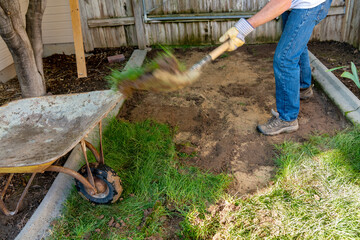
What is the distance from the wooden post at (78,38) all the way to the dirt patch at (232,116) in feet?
3.61

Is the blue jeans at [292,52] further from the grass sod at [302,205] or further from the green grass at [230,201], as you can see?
the grass sod at [302,205]

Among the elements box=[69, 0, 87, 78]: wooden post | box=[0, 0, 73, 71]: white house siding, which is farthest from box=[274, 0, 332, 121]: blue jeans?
box=[0, 0, 73, 71]: white house siding

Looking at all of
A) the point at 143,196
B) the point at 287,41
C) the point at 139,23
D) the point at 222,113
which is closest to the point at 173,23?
the point at 139,23

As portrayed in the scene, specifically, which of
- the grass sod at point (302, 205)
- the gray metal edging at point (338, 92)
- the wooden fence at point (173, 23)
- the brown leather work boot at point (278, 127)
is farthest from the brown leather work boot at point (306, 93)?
the wooden fence at point (173, 23)

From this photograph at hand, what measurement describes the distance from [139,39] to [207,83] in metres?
1.89

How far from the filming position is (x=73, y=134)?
2.38 meters

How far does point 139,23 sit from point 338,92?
3.40m

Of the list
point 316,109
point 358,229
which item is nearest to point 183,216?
point 358,229

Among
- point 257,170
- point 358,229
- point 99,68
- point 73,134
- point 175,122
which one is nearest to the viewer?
point 358,229

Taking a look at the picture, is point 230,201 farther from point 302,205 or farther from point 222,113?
point 222,113

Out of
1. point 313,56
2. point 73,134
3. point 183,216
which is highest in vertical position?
point 73,134

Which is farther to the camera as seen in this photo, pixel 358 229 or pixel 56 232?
pixel 56 232

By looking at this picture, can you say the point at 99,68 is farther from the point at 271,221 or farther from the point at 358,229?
the point at 358,229

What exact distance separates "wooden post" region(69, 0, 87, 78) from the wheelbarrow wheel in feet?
8.27
